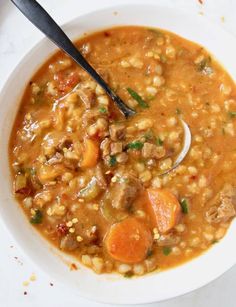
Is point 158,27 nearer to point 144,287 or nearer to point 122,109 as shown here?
point 122,109

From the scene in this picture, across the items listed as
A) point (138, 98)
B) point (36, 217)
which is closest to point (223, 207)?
A: point (138, 98)

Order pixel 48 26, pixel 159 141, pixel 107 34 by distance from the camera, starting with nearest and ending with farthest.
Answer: pixel 48 26
pixel 159 141
pixel 107 34

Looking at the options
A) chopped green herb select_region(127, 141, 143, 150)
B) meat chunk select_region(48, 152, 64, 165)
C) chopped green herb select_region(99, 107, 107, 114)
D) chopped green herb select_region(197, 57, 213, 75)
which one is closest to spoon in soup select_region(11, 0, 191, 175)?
chopped green herb select_region(99, 107, 107, 114)

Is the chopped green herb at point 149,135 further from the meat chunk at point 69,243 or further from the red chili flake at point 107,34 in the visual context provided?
the meat chunk at point 69,243

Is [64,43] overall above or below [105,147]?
above

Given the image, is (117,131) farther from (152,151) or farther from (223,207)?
(223,207)

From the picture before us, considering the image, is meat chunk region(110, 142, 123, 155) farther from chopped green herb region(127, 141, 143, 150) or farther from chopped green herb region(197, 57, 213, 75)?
chopped green herb region(197, 57, 213, 75)
